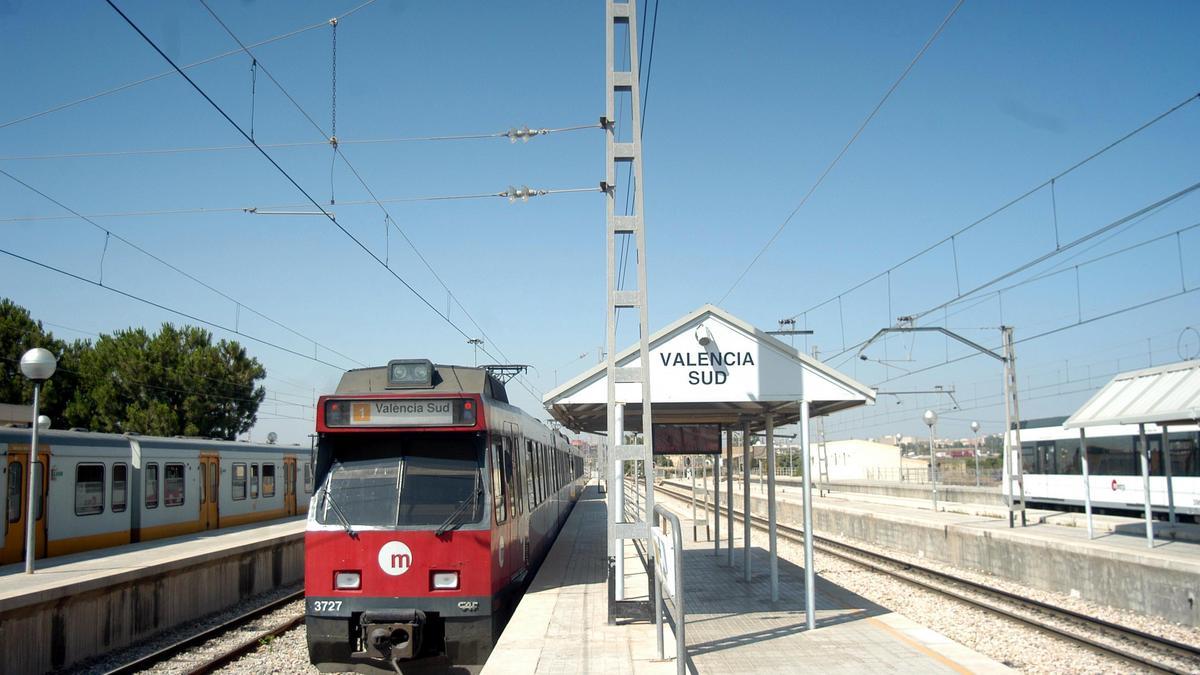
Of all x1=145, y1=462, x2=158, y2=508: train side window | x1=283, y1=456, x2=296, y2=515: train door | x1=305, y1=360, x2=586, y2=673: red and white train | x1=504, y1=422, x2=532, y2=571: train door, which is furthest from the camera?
x1=283, y1=456, x2=296, y2=515: train door

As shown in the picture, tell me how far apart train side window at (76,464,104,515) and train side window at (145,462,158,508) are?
5.42 feet

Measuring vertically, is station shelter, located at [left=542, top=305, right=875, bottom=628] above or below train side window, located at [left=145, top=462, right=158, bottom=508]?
above

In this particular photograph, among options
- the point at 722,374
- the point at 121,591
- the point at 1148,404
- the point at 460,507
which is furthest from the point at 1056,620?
the point at 121,591

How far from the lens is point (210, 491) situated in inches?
883

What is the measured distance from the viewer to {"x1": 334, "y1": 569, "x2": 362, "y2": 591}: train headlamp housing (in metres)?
9.22

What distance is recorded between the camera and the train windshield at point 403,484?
9.42m

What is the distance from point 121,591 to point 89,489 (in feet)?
21.3

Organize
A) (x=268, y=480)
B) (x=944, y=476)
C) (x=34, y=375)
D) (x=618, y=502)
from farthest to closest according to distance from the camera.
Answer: (x=944, y=476) < (x=268, y=480) < (x=34, y=375) < (x=618, y=502)

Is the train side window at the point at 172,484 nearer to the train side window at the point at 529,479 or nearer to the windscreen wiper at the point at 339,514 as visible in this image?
the train side window at the point at 529,479

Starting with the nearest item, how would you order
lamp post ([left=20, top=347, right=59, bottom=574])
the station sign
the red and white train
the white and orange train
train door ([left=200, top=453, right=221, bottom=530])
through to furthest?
the red and white train, lamp post ([left=20, top=347, right=59, bottom=574]), the station sign, the white and orange train, train door ([left=200, top=453, right=221, bottom=530])

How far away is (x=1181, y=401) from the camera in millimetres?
15141

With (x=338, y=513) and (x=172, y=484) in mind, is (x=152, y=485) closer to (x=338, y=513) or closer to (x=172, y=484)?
(x=172, y=484)

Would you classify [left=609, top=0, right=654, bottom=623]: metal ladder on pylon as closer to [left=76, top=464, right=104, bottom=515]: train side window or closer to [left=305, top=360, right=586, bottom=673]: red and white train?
[left=305, top=360, right=586, bottom=673]: red and white train

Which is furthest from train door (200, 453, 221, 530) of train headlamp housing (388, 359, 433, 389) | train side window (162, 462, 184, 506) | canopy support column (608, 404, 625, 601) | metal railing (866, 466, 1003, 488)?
metal railing (866, 466, 1003, 488)
